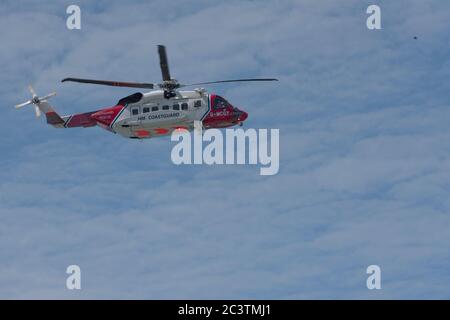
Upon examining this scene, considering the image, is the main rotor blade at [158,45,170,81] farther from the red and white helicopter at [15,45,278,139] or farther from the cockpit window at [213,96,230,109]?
the cockpit window at [213,96,230,109]

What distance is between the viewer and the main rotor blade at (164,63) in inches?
4964

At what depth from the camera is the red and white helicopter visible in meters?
128

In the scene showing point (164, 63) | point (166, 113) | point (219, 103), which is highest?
point (164, 63)

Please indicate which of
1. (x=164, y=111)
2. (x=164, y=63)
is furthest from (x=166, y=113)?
(x=164, y=63)

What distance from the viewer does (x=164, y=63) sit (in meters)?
129

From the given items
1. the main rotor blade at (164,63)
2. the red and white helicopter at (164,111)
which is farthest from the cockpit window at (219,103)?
the main rotor blade at (164,63)

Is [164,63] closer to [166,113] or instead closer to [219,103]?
[166,113]

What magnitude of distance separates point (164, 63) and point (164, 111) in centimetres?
519

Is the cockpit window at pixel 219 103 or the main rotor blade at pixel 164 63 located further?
the cockpit window at pixel 219 103

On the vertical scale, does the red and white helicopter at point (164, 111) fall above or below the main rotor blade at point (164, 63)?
below

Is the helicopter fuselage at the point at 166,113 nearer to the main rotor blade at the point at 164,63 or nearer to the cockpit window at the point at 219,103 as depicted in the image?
the cockpit window at the point at 219,103

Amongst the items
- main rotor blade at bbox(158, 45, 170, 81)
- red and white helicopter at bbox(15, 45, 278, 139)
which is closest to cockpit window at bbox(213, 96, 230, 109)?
red and white helicopter at bbox(15, 45, 278, 139)

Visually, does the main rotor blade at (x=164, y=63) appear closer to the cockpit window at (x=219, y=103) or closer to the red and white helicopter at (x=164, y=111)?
the red and white helicopter at (x=164, y=111)
